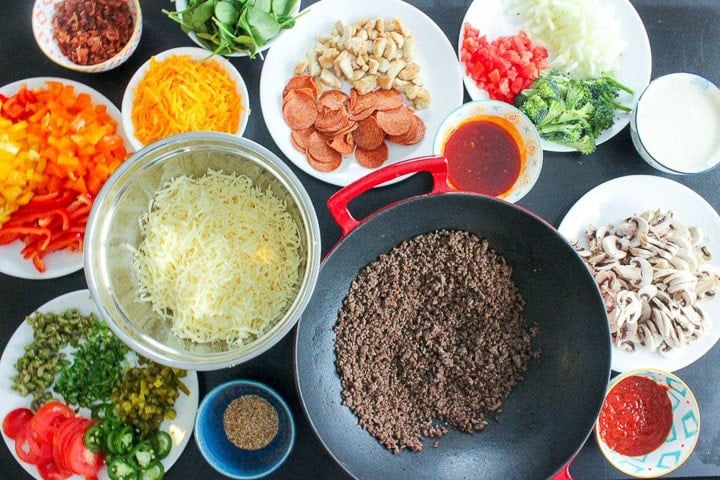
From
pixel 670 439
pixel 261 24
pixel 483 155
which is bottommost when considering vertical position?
pixel 670 439

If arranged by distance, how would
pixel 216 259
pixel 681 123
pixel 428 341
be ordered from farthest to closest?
pixel 681 123 → pixel 428 341 → pixel 216 259

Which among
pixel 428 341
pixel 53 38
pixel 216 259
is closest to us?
pixel 216 259

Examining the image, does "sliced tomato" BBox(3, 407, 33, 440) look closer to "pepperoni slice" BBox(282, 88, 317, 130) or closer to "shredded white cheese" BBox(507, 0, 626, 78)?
"pepperoni slice" BBox(282, 88, 317, 130)

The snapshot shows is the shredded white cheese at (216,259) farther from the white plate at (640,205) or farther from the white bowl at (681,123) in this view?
the white bowl at (681,123)

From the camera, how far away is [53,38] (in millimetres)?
2064

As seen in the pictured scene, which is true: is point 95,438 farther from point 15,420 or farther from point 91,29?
point 91,29

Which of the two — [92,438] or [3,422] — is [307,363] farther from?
[3,422]

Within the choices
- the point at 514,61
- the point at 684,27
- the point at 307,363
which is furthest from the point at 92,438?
the point at 684,27

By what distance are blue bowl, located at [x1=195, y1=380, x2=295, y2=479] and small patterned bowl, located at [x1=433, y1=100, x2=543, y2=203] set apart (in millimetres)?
968

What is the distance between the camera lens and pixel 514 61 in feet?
7.02

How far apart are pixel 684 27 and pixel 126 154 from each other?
6.80 feet

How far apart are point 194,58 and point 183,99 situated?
17 cm

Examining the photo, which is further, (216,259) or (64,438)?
(64,438)

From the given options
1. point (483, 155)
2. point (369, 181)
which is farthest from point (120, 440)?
point (483, 155)
